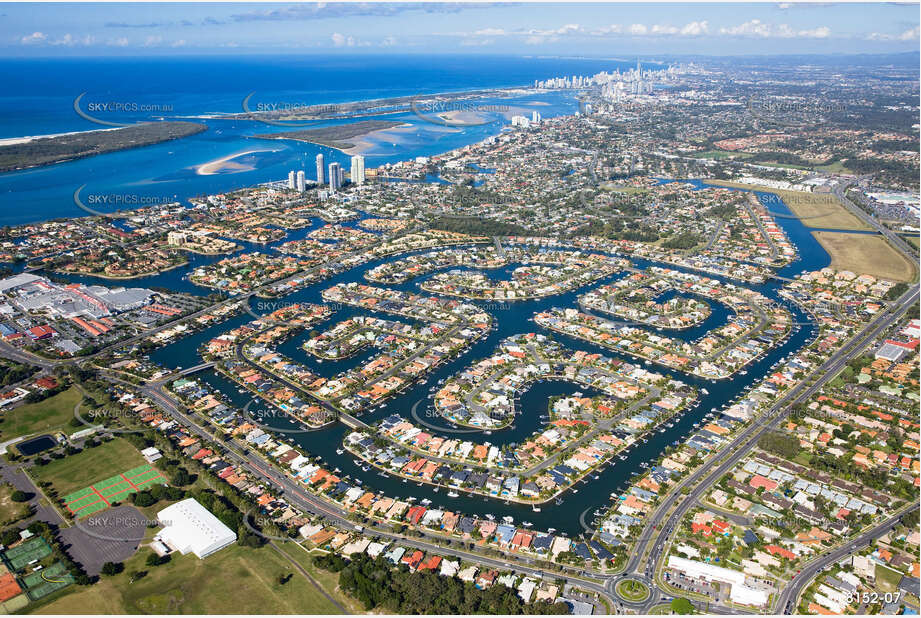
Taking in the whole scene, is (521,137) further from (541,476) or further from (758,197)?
(541,476)

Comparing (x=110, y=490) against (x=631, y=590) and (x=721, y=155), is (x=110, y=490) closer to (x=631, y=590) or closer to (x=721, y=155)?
(x=631, y=590)

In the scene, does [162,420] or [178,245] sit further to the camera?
[178,245]

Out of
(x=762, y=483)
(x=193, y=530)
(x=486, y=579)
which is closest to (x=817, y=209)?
(x=762, y=483)

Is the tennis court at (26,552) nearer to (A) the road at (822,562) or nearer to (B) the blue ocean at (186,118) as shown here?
(A) the road at (822,562)

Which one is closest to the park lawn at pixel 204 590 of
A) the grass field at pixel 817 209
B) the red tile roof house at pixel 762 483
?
the red tile roof house at pixel 762 483

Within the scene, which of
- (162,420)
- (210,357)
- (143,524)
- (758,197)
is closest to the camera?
(143,524)

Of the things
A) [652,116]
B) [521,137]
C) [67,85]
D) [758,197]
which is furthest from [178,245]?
[67,85]
